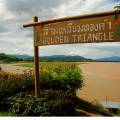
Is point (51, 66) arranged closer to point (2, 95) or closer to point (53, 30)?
point (2, 95)

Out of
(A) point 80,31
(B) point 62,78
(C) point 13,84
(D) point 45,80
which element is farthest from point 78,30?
(B) point 62,78

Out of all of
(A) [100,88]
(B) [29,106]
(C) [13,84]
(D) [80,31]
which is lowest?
(A) [100,88]

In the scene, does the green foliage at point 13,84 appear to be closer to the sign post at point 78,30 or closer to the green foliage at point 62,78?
the green foliage at point 62,78

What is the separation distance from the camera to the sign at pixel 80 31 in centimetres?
734

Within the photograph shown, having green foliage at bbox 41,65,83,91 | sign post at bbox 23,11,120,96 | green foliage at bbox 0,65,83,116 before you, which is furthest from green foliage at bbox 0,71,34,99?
sign post at bbox 23,11,120,96

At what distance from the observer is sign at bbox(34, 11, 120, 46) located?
7.34m

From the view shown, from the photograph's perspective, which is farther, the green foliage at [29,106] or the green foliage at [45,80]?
the green foliage at [45,80]

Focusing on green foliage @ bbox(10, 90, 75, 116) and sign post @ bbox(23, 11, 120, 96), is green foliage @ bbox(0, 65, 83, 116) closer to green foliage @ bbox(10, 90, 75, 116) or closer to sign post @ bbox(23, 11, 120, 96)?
green foliage @ bbox(10, 90, 75, 116)

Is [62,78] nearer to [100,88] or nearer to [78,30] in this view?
[78,30]

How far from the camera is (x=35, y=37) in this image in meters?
8.45

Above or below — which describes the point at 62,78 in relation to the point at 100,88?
above

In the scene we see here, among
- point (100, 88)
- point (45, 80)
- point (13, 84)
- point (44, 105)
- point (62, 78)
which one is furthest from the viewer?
point (100, 88)

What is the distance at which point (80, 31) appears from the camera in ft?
25.2

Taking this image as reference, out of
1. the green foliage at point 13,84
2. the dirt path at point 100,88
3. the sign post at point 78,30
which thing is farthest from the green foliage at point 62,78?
the sign post at point 78,30
